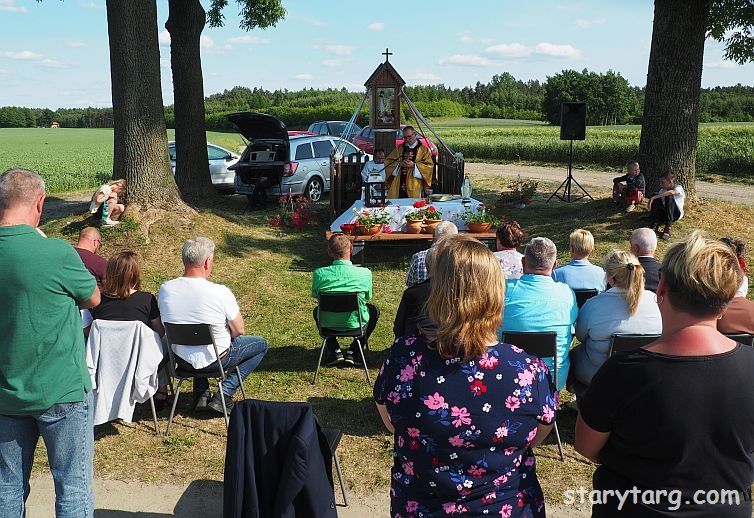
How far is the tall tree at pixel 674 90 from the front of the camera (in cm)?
1133

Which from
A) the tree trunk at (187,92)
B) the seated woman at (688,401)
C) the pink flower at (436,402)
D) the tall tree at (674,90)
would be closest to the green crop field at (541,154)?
the tree trunk at (187,92)

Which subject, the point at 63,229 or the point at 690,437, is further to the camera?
the point at 63,229

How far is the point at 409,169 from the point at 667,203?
4.59 meters

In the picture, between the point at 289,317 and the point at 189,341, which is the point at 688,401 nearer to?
the point at 189,341

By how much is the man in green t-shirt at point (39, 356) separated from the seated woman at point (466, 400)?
1.52 metres

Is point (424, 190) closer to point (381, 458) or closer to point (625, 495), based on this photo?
point (381, 458)

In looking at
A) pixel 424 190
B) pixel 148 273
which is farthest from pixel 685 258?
pixel 424 190

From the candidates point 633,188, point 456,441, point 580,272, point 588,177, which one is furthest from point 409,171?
point 456,441

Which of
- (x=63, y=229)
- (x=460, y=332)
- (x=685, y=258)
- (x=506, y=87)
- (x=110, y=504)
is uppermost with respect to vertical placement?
(x=506, y=87)

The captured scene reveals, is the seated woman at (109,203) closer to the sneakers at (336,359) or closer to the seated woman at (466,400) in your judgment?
the sneakers at (336,359)

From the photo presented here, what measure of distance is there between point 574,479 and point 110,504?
2.90 meters

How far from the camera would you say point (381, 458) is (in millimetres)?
4742

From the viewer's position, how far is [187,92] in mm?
12500

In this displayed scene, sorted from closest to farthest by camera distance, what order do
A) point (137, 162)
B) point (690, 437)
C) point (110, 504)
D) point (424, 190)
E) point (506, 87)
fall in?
1. point (690, 437)
2. point (110, 504)
3. point (137, 162)
4. point (424, 190)
5. point (506, 87)
